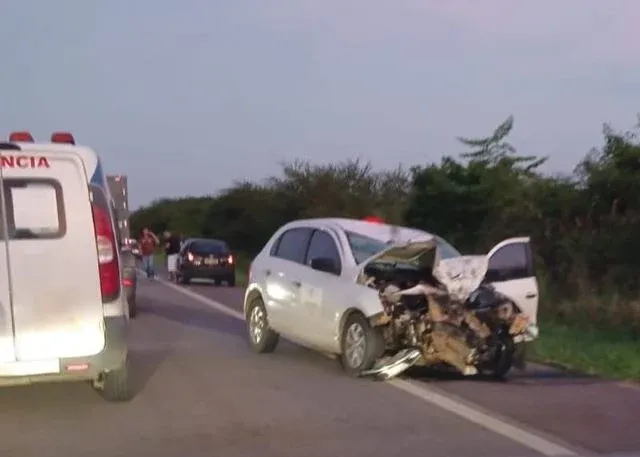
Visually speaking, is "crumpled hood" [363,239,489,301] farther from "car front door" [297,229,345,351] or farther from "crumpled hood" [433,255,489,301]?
"car front door" [297,229,345,351]

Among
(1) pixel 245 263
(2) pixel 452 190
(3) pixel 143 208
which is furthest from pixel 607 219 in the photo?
(3) pixel 143 208

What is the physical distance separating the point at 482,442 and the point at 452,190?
81.4 ft

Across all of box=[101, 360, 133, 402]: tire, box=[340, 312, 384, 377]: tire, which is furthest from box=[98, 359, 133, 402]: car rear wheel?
box=[340, 312, 384, 377]: tire

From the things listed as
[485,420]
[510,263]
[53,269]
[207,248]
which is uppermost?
[53,269]

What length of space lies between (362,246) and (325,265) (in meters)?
0.52

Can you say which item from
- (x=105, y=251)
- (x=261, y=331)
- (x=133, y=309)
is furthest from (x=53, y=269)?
(x=133, y=309)

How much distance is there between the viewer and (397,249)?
13211 millimetres

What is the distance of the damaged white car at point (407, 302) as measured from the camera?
504 inches

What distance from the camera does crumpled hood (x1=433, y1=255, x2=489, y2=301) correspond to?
13.0 metres

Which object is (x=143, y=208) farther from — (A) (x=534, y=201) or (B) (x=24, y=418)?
(B) (x=24, y=418)

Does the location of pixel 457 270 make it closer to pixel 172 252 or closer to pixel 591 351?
pixel 591 351

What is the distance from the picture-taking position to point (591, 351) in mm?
15070

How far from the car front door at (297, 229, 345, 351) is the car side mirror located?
0.05 feet

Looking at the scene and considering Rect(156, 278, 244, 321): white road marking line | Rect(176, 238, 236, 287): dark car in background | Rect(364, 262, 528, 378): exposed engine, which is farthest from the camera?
Rect(176, 238, 236, 287): dark car in background
